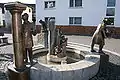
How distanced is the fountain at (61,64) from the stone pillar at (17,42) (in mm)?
486

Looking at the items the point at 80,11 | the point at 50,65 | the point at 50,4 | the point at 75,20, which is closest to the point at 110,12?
the point at 80,11

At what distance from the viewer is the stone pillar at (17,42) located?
4.28 metres

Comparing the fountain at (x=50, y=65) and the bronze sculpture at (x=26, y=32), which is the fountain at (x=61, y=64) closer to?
Result: the fountain at (x=50, y=65)

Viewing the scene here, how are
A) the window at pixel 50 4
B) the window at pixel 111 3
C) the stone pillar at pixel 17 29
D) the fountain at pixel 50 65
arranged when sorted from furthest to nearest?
Answer: the window at pixel 50 4, the window at pixel 111 3, the fountain at pixel 50 65, the stone pillar at pixel 17 29

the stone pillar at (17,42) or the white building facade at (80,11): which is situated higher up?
the white building facade at (80,11)

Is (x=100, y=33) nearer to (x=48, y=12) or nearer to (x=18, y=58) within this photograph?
(x=18, y=58)

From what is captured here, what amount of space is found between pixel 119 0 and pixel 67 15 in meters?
5.88

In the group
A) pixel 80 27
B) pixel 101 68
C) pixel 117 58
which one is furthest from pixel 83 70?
pixel 80 27

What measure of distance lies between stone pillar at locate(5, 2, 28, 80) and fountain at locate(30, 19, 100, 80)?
0.49 metres

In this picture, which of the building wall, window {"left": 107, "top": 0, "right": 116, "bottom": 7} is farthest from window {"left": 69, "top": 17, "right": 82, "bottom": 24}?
window {"left": 107, "top": 0, "right": 116, "bottom": 7}

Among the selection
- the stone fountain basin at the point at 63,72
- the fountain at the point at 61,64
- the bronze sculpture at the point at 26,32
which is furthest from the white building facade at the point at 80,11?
the bronze sculpture at the point at 26,32

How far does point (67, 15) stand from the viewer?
20031mm

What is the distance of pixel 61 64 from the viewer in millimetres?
6410

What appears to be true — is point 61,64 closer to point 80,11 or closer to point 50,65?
point 50,65
